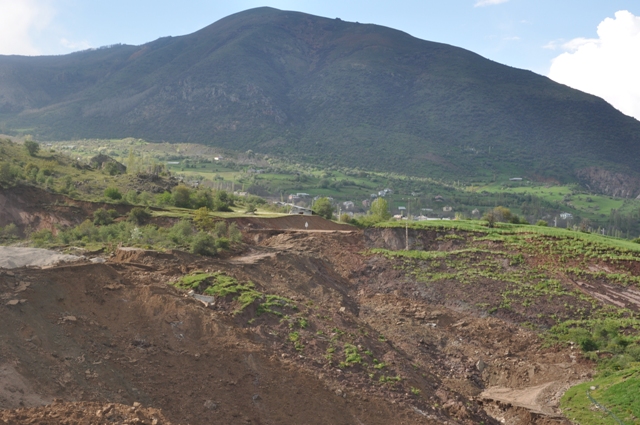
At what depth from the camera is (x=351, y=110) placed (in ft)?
486

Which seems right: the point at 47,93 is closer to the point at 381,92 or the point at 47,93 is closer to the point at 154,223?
the point at 381,92

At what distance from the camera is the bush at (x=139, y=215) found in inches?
1417

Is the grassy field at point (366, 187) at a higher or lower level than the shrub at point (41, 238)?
lower

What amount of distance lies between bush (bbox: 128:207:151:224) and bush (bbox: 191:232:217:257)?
10.4 m

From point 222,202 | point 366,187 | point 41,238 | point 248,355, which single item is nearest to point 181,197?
point 222,202

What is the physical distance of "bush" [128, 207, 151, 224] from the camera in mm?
36000

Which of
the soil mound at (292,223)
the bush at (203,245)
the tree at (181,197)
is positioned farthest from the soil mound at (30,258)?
the tree at (181,197)

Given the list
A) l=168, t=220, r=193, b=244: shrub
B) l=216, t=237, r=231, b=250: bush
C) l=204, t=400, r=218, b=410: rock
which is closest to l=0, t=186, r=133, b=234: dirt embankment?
l=168, t=220, r=193, b=244: shrub

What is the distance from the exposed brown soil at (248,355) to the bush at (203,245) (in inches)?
30.1

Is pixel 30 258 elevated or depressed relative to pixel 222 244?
elevated

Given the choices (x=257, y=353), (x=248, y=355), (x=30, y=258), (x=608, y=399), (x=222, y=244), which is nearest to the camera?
(x=248, y=355)

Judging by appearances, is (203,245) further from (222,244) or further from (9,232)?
(9,232)

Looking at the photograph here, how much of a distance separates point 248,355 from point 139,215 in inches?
845

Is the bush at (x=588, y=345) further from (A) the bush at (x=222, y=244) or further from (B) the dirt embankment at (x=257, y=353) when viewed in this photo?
(A) the bush at (x=222, y=244)
